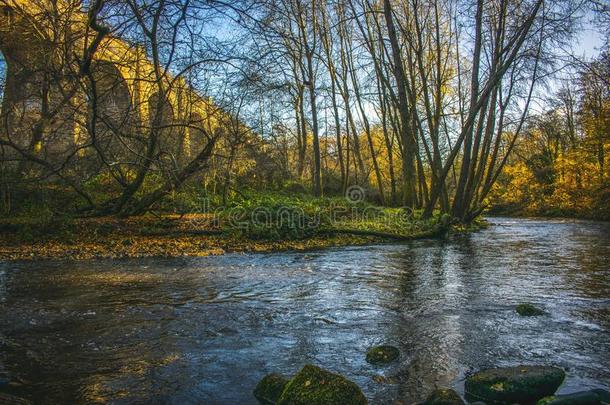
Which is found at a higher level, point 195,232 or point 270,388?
point 195,232

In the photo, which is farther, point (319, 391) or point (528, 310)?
point (528, 310)

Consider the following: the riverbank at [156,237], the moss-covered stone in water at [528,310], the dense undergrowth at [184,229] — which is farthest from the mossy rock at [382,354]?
the dense undergrowth at [184,229]

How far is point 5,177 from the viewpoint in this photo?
524 inches

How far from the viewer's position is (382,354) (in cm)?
416

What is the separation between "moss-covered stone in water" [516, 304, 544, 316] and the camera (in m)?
5.55

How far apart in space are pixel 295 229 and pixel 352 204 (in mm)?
5931

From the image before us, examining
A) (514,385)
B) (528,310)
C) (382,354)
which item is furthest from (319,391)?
(528,310)

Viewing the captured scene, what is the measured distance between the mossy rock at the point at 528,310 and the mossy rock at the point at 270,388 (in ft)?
11.1

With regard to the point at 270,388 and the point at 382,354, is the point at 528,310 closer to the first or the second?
the point at 382,354

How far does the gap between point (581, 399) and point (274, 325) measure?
→ 3.09 m

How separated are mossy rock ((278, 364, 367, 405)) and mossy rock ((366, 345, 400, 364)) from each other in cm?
88

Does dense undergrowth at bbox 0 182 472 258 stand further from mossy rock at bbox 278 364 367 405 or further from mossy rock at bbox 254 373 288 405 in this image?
mossy rock at bbox 278 364 367 405

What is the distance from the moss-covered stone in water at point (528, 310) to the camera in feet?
18.2

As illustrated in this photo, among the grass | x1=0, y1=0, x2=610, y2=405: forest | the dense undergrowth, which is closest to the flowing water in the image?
x1=0, y1=0, x2=610, y2=405: forest
